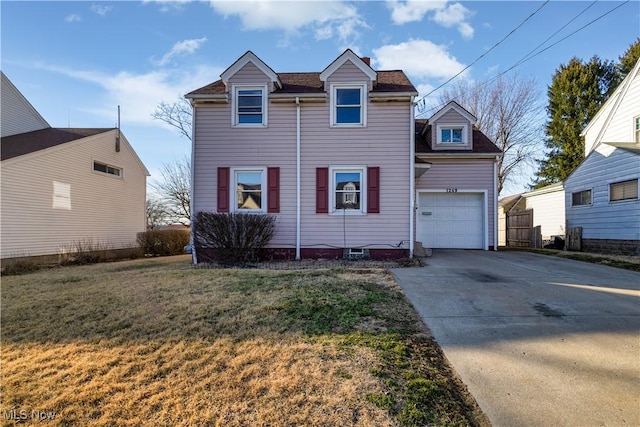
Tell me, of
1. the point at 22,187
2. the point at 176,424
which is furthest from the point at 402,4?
the point at 22,187

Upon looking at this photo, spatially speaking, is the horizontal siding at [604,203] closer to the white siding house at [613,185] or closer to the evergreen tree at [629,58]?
the white siding house at [613,185]

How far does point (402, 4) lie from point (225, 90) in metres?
5.94

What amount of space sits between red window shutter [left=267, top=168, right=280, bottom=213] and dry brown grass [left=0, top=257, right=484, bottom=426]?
4.77 m

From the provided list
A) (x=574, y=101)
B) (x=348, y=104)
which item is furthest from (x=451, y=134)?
(x=574, y=101)

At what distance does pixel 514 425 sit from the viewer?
240 centimetres

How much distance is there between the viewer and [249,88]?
34.3 ft

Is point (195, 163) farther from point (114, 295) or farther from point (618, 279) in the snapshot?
point (618, 279)

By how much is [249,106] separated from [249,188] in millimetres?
2599

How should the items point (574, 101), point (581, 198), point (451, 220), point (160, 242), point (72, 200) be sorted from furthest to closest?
1. point (574, 101)
2. point (160, 242)
3. point (581, 198)
4. point (72, 200)
5. point (451, 220)

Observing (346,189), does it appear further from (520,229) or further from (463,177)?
(520,229)


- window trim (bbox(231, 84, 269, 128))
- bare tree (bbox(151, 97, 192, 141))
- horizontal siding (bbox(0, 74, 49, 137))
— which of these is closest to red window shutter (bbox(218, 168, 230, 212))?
window trim (bbox(231, 84, 269, 128))

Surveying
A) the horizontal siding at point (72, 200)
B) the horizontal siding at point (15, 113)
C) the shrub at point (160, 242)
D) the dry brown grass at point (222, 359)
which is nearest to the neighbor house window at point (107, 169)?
the horizontal siding at point (72, 200)

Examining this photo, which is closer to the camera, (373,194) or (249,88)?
(373,194)

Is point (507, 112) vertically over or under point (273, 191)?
over
